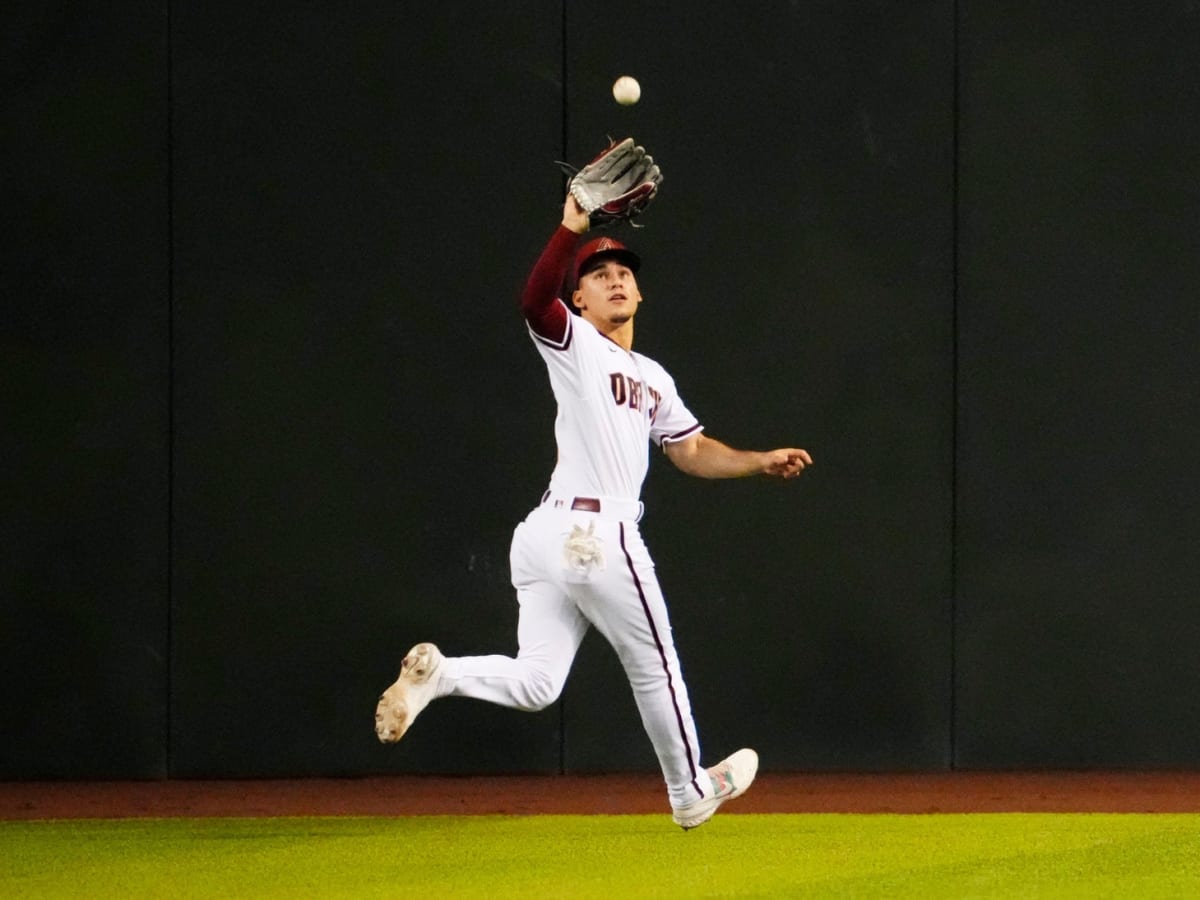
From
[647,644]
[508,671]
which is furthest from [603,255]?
[508,671]

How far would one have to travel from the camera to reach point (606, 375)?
5.31m

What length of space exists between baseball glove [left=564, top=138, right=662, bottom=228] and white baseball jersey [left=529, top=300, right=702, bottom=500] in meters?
0.36

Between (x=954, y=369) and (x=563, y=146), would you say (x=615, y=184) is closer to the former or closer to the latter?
(x=563, y=146)

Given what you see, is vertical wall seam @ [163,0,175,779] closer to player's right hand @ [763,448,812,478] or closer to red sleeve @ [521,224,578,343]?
red sleeve @ [521,224,578,343]

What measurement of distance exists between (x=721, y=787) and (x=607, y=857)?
0.52m

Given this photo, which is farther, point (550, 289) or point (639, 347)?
point (639, 347)

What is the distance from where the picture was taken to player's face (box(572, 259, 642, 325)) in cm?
555

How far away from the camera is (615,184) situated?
5.01 meters

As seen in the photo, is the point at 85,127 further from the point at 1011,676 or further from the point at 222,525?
the point at 1011,676

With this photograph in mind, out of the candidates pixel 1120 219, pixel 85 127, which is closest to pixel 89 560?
pixel 85 127

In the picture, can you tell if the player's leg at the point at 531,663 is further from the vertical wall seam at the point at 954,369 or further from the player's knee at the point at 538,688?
the vertical wall seam at the point at 954,369

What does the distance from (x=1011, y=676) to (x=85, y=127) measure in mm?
4894

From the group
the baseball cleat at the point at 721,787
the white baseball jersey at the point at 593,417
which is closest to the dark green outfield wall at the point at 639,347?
the baseball cleat at the point at 721,787

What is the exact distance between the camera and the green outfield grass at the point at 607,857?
16.6 feet
